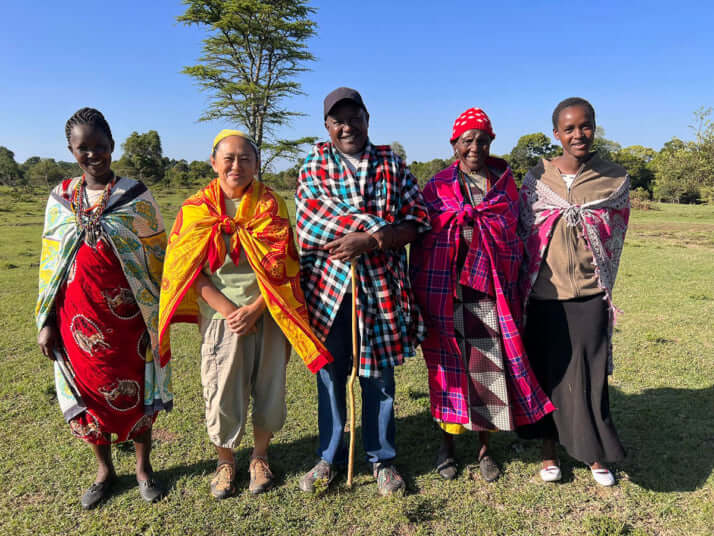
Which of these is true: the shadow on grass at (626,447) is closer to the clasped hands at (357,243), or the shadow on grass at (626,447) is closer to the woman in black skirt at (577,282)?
the woman in black skirt at (577,282)

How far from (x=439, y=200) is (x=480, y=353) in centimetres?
99

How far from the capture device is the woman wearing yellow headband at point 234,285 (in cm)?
249

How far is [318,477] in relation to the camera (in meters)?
2.76

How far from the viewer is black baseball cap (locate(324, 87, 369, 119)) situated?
2.52 m

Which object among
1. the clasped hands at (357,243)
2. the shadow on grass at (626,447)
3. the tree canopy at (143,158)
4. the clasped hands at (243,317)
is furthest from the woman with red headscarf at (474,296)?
the tree canopy at (143,158)

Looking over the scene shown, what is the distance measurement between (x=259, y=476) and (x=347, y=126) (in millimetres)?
2154

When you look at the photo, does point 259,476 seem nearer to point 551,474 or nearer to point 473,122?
point 551,474

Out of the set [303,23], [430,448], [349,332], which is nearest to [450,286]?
[349,332]

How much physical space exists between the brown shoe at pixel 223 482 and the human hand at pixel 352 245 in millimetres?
1469

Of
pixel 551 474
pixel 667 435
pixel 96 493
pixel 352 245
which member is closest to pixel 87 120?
pixel 352 245

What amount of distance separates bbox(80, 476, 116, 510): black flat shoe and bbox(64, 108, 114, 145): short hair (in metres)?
2.04

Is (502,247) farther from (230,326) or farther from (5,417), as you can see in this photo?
(5,417)

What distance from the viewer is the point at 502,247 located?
2.80 meters

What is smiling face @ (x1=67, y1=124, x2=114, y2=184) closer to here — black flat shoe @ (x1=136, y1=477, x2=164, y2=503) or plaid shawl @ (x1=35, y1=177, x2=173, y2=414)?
plaid shawl @ (x1=35, y1=177, x2=173, y2=414)
